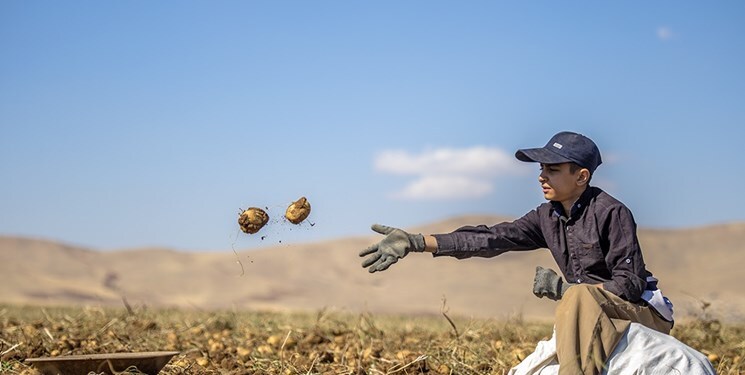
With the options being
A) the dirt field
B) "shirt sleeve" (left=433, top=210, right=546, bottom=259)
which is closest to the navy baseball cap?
"shirt sleeve" (left=433, top=210, right=546, bottom=259)

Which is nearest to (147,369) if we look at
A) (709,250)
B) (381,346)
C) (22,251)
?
(381,346)

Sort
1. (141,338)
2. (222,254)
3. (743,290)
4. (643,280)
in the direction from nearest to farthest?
(643,280)
(141,338)
(743,290)
(222,254)

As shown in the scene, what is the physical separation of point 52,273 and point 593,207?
2794 centimetres

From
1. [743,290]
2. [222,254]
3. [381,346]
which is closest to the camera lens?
[381,346]

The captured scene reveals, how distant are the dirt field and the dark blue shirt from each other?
106 cm

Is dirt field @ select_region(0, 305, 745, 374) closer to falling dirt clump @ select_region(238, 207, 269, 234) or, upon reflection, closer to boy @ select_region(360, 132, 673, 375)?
falling dirt clump @ select_region(238, 207, 269, 234)

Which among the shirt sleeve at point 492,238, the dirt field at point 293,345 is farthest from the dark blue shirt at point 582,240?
the dirt field at point 293,345

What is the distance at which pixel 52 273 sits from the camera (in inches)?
1204

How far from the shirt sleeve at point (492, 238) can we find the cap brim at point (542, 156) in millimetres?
403

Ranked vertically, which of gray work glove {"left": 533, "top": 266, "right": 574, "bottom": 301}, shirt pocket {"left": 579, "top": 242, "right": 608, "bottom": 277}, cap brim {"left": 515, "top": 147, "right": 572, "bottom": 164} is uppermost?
cap brim {"left": 515, "top": 147, "right": 572, "bottom": 164}

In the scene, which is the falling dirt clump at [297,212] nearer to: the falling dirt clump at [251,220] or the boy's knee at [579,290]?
the falling dirt clump at [251,220]

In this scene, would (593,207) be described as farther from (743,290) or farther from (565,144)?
(743,290)

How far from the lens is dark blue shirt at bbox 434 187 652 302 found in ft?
15.5

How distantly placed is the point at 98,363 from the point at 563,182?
269cm
